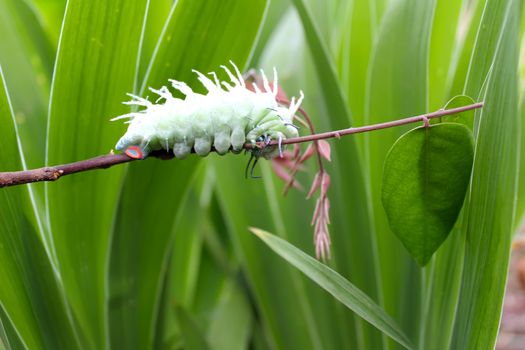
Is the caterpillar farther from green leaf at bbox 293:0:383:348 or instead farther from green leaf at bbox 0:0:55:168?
green leaf at bbox 0:0:55:168

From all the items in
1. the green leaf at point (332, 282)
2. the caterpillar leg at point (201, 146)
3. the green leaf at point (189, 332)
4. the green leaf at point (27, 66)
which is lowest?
the green leaf at point (189, 332)

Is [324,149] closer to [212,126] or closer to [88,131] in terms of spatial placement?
[212,126]

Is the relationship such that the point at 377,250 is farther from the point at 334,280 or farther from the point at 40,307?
the point at 40,307

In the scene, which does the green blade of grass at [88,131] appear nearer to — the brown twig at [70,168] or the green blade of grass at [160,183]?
the green blade of grass at [160,183]

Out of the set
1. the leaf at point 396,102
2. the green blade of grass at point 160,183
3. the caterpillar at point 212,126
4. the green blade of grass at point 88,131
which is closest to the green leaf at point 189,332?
the green blade of grass at point 160,183

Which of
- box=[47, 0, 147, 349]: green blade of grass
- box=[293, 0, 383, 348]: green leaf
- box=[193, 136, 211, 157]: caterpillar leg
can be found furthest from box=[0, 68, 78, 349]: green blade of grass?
box=[293, 0, 383, 348]: green leaf

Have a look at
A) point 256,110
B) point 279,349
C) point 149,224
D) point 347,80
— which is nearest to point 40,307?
point 149,224
